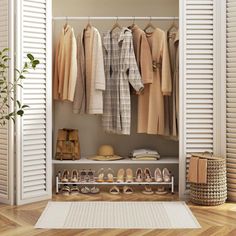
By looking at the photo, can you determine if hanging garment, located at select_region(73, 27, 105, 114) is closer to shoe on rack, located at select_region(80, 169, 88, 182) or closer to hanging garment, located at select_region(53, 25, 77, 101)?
hanging garment, located at select_region(53, 25, 77, 101)

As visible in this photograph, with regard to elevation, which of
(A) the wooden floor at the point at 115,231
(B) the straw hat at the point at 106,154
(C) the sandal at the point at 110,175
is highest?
(B) the straw hat at the point at 106,154

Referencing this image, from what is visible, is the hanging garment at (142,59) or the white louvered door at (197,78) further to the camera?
the hanging garment at (142,59)

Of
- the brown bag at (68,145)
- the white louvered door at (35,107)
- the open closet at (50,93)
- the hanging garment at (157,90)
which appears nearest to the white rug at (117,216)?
the white louvered door at (35,107)

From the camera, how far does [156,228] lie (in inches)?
114

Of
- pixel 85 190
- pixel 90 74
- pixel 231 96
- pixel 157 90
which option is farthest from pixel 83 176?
pixel 231 96

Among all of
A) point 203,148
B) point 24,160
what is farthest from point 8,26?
point 203,148

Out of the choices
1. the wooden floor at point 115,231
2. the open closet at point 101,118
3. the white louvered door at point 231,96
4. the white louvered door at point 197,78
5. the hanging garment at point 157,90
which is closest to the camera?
the wooden floor at point 115,231

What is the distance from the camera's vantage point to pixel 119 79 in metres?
4.02

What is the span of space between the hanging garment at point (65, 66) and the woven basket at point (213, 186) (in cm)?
142

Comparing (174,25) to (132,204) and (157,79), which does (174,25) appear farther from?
(132,204)

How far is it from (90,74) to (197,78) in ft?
3.36

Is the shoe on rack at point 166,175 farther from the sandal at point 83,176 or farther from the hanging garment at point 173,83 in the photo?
the sandal at point 83,176

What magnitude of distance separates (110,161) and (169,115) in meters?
0.75

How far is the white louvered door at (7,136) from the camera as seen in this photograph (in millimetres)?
3480
